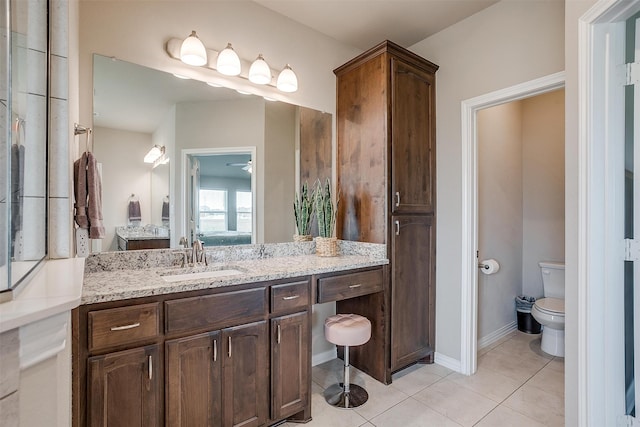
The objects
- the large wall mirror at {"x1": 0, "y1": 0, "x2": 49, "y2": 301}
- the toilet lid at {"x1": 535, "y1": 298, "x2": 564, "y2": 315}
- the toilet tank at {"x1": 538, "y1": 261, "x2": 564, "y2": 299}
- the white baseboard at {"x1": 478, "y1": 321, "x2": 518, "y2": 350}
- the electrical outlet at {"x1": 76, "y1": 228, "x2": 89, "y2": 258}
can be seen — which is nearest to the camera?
the large wall mirror at {"x1": 0, "y1": 0, "x2": 49, "y2": 301}

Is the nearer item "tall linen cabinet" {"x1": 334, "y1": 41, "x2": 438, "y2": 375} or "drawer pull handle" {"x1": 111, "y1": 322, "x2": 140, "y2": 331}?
"drawer pull handle" {"x1": 111, "y1": 322, "x2": 140, "y2": 331}

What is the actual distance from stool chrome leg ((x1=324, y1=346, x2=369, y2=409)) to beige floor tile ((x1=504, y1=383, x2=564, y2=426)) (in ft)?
3.10

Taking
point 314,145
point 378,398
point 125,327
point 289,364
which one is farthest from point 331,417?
point 314,145

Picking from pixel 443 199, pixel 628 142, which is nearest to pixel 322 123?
pixel 443 199

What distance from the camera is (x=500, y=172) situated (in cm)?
308

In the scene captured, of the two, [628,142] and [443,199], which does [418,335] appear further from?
[628,142]

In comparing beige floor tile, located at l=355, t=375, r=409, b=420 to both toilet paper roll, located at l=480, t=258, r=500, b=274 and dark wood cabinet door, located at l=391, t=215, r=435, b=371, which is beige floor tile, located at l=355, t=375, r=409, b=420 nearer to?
dark wood cabinet door, located at l=391, t=215, r=435, b=371

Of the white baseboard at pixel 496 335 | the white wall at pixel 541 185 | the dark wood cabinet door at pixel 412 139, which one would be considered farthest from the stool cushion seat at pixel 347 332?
the white wall at pixel 541 185

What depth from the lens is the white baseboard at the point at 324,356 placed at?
2.55 metres

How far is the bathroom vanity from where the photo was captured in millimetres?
1222

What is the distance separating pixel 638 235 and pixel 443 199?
1.30 metres

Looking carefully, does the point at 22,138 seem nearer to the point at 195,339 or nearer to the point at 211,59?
the point at 195,339

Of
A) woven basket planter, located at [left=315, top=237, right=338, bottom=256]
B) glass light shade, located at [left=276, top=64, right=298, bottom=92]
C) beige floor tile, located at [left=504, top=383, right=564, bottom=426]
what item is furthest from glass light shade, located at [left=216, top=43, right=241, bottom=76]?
beige floor tile, located at [left=504, top=383, right=564, bottom=426]

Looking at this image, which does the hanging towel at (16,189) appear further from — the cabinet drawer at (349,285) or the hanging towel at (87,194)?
the cabinet drawer at (349,285)
